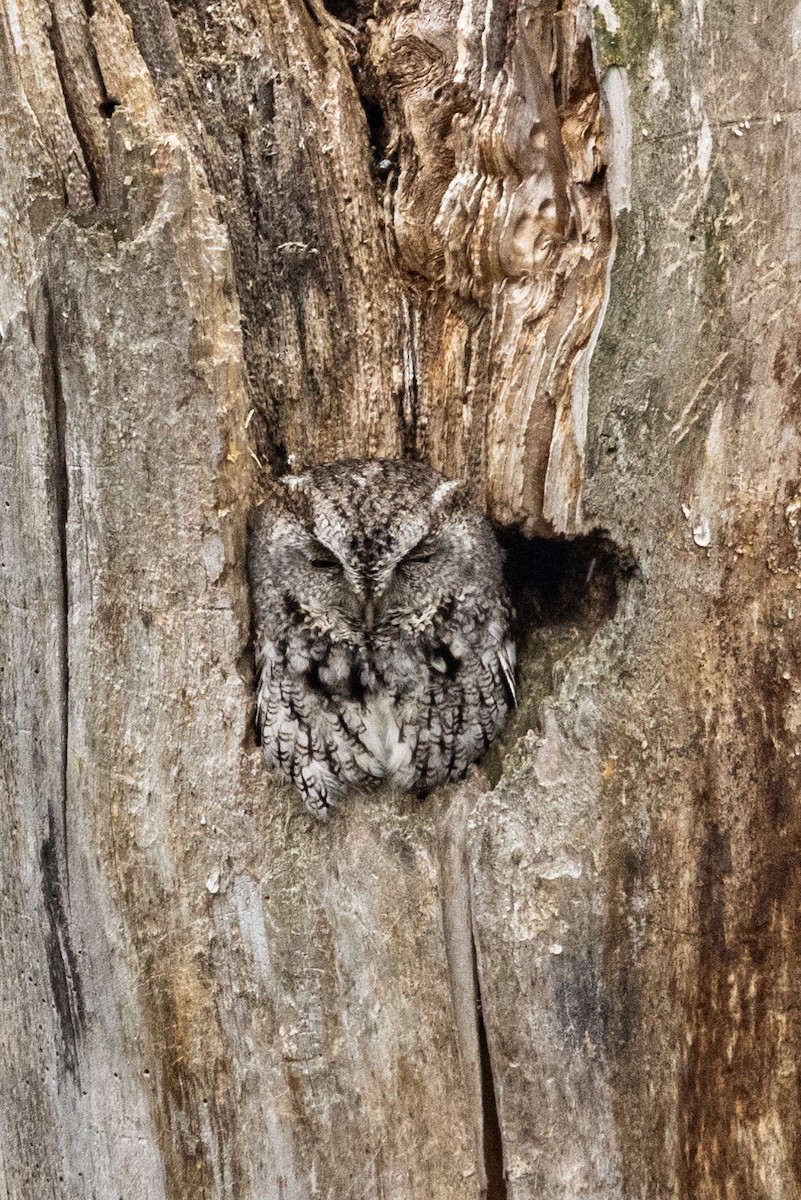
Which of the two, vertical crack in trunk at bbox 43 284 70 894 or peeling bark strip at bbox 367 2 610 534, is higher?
peeling bark strip at bbox 367 2 610 534

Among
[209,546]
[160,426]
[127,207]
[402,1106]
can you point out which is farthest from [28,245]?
[402,1106]

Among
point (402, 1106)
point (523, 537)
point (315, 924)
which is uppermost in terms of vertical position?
point (523, 537)

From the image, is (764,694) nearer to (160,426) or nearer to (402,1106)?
(402,1106)

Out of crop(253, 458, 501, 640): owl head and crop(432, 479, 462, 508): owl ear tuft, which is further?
crop(432, 479, 462, 508): owl ear tuft

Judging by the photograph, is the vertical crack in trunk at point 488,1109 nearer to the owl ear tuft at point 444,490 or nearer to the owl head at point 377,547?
the owl head at point 377,547

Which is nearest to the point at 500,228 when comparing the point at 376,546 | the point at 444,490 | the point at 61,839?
the point at 444,490

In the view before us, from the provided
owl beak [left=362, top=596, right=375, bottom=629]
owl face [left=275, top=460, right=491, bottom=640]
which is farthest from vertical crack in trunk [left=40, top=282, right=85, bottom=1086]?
owl beak [left=362, top=596, right=375, bottom=629]

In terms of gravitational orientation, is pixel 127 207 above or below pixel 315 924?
above

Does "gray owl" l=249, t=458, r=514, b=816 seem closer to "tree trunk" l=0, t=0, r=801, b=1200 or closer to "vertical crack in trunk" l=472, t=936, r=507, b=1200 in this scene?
"tree trunk" l=0, t=0, r=801, b=1200

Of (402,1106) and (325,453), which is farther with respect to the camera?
(325,453)
